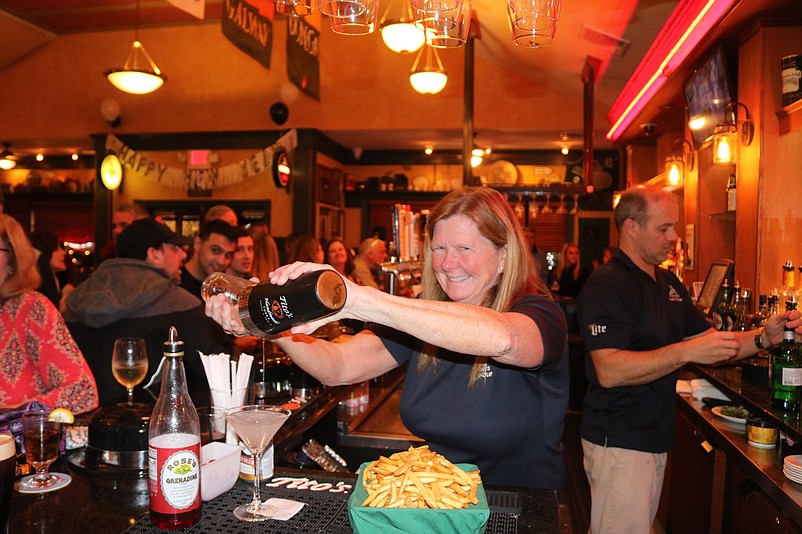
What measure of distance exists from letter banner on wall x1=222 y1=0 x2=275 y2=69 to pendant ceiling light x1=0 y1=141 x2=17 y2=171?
28.0ft

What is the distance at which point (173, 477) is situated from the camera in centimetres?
136

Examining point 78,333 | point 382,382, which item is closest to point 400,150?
point 382,382

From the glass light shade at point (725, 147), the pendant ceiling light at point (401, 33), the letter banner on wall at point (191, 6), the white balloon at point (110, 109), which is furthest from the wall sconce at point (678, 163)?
the white balloon at point (110, 109)

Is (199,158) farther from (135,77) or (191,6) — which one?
(191,6)

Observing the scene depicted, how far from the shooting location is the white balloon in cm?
1030

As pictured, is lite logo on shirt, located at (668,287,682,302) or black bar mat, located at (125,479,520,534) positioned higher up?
lite logo on shirt, located at (668,287,682,302)

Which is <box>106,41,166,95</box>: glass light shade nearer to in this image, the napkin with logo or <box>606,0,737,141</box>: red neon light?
<box>606,0,737,141</box>: red neon light

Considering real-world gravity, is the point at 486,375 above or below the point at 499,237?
below

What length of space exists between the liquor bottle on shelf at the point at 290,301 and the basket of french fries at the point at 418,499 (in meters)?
0.31

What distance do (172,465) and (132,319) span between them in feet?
6.09

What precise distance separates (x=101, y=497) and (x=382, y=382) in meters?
2.52

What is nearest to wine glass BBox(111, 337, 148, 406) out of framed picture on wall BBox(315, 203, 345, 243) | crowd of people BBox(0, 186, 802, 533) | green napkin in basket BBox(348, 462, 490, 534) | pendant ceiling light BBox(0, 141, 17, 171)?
crowd of people BBox(0, 186, 802, 533)

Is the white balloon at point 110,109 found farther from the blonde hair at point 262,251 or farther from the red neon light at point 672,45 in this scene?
the red neon light at point 672,45

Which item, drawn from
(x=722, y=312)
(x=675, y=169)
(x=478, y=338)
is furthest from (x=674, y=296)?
(x=675, y=169)
